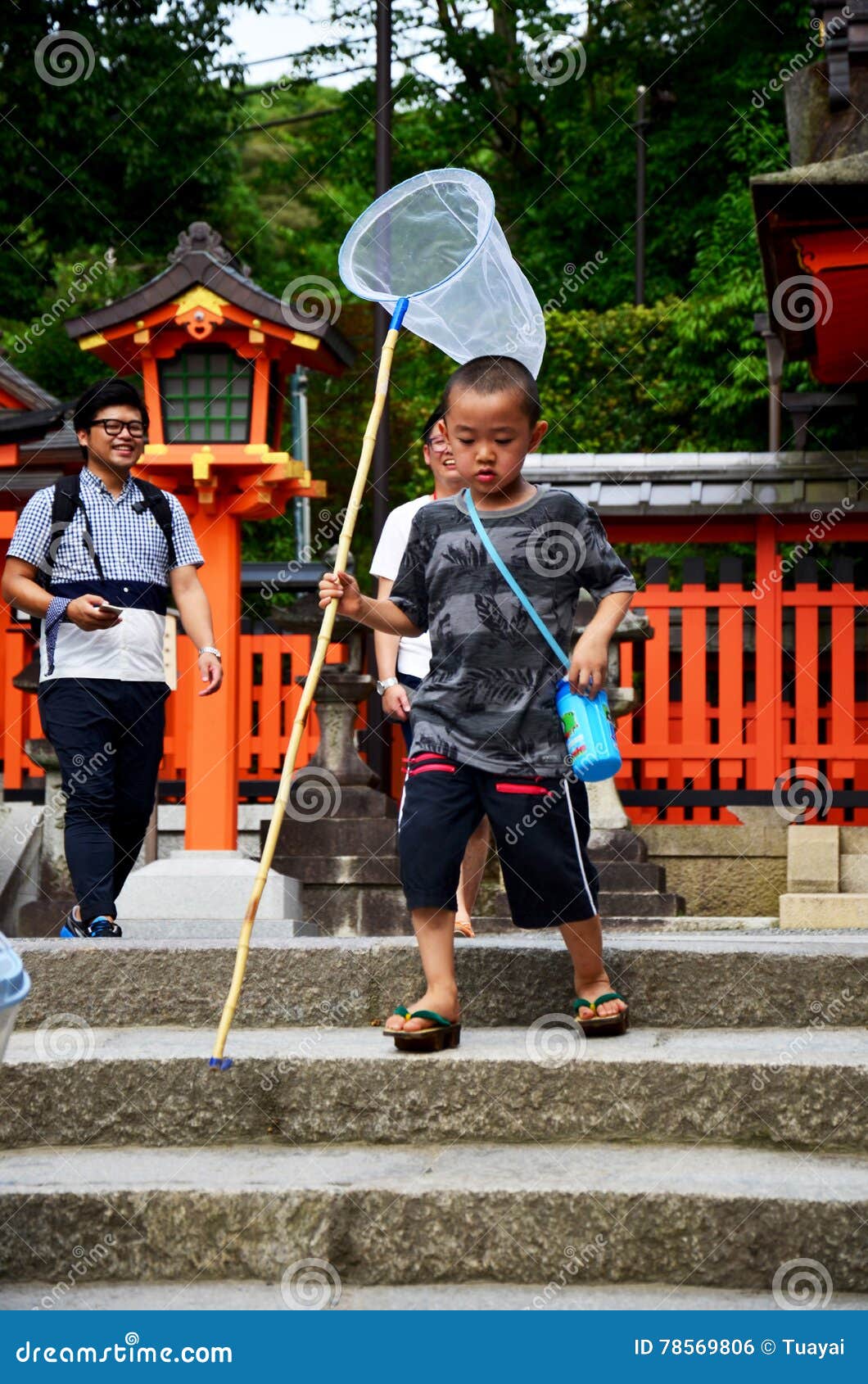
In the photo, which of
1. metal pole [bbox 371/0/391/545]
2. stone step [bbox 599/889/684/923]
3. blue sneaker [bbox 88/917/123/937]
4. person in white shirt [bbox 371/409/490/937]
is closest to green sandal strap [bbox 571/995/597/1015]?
person in white shirt [bbox 371/409/490/937]

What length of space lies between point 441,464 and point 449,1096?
2214 mm

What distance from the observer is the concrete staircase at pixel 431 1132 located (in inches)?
109

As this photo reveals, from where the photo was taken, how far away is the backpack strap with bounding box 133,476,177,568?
5.13 meters

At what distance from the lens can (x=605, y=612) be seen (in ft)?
12.1

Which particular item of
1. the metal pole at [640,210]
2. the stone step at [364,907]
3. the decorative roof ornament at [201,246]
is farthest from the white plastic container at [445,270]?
the metal pole at [640,210]

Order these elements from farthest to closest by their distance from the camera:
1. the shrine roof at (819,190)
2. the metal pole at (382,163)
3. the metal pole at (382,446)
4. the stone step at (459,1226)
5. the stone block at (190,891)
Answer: the metal pole at (382,163)
the metal pole at (382,446)
the shrine roof at (819,190)
the stone block at (190,891)
the stone step at (459,1226)

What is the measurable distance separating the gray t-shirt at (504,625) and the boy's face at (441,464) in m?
0.98

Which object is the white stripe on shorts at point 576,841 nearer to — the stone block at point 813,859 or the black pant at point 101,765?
the black pant at point 101,765

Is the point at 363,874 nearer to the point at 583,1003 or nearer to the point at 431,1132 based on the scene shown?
the point at 583,1003

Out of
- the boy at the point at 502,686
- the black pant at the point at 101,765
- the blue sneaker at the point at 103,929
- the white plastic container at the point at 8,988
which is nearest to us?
the white plastic container at the point at 8,988

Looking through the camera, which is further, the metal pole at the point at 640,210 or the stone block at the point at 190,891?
the metal pole at the point at 640,210

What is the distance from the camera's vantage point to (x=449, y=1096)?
3225 mm

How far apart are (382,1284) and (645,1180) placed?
1.68ft
